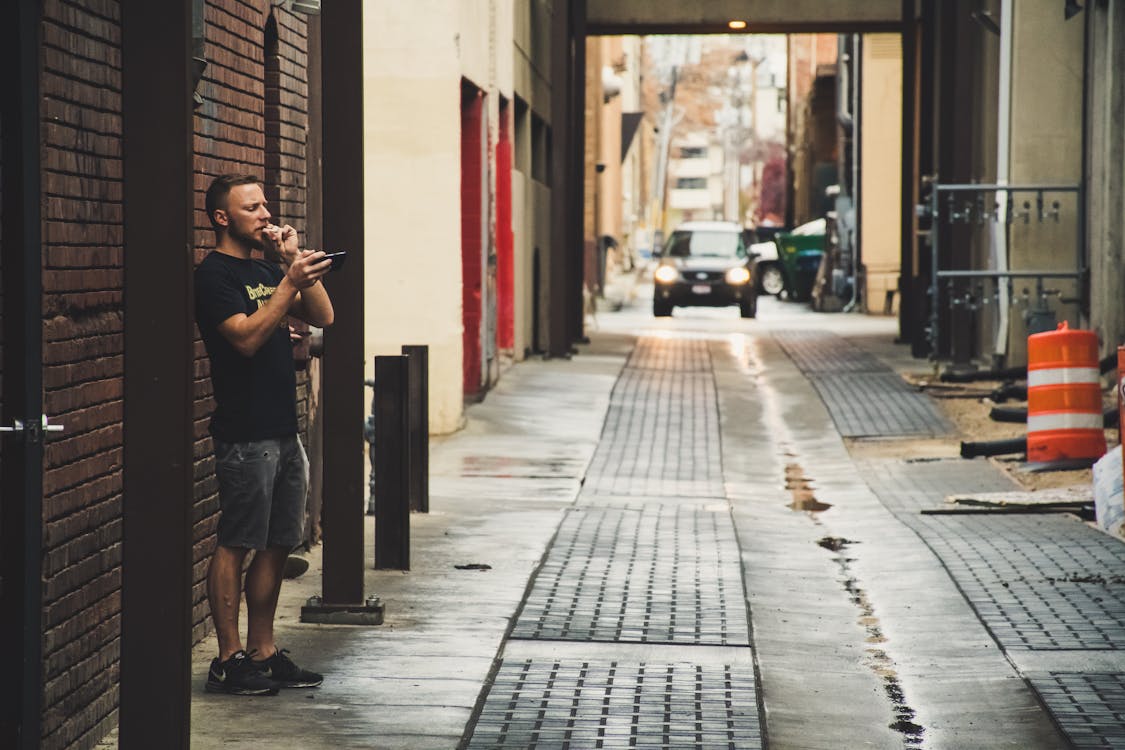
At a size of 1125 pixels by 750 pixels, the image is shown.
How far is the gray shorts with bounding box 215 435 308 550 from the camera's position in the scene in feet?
21.0

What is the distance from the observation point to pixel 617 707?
6629 mm

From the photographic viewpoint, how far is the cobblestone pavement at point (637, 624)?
6.33m

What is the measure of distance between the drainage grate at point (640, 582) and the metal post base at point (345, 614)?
59 cm

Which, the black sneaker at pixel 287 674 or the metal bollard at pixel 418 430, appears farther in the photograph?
the metal bollard at pixel 418 430

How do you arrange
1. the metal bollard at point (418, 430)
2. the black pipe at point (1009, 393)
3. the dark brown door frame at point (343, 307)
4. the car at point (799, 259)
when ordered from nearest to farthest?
1. the dark brown door frame at point (343, 307)
2. the metal bollard at point (418, 430)
3. the black pipe at point (1009, 393)
4. the car at point (799, 259)

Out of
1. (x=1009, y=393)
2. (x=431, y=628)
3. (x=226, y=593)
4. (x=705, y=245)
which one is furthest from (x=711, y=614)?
(x=705, y=245)

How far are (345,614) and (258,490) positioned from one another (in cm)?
173

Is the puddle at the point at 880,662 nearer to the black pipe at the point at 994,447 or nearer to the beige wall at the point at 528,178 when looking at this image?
the black pipe at the point at 994,447

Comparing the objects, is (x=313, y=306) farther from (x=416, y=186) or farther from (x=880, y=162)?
(x=880, y=162)

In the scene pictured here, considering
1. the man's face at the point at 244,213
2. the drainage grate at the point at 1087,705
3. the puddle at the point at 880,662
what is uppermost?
the man's face at the point at 244,213

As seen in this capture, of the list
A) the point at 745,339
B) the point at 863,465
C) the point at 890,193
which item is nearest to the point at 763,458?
the point at 863,465

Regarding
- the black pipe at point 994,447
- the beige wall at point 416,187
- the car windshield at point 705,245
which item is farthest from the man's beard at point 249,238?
the car windshield at point 705,245

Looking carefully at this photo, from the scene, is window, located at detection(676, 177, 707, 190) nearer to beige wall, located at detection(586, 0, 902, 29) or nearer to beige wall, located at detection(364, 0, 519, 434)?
beige wall, located at detection(586, 0, 902, 29)

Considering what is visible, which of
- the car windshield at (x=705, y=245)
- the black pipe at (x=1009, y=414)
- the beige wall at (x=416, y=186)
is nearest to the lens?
the beige wall at (x=416, y=186)
